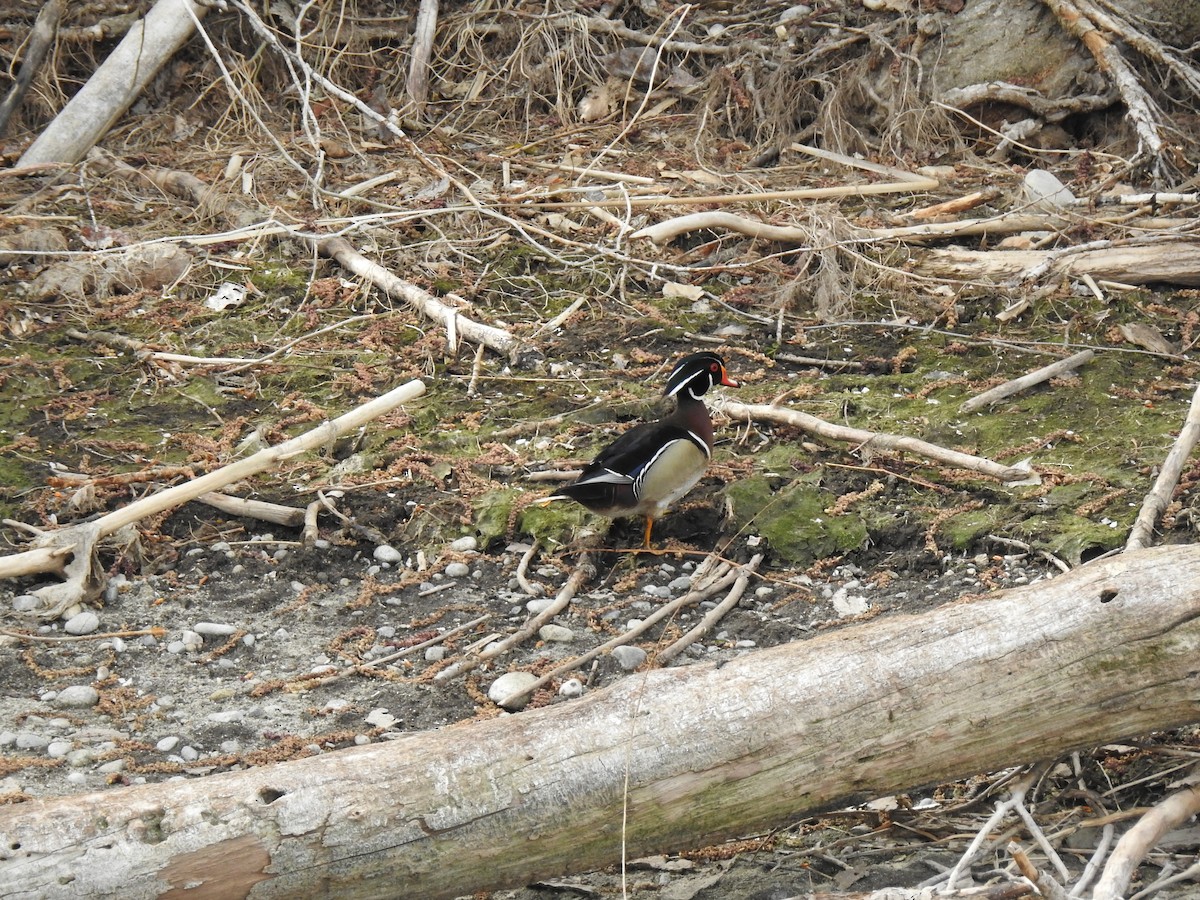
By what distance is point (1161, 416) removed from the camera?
5.30 m

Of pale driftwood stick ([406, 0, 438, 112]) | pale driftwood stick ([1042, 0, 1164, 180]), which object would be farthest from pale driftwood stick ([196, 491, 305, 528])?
pale driftwood stick ([1042, 0, 1164, 180])

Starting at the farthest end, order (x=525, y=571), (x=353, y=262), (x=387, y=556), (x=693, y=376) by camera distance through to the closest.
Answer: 1. (x=353, y=262)
2. (x=693, y=376)
3. (x=387, y=556)
4. (x=525, y=571)

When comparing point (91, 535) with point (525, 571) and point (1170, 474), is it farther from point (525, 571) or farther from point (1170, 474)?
point (1170, 474)

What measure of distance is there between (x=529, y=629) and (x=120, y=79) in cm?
544

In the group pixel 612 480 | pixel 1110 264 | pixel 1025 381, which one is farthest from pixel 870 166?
pixel 612 480

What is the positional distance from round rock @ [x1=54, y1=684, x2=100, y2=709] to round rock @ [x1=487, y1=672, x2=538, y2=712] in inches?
46.0

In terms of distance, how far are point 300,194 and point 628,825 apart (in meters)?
5.85

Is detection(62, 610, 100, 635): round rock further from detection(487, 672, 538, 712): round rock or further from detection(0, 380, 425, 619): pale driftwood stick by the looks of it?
detection(487, 672, 538, 712): round rock

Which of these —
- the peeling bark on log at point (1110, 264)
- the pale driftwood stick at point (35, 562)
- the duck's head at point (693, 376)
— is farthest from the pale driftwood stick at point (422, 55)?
the pale driftwood stick at point (35, 562)

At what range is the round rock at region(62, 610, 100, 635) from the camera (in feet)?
14.6

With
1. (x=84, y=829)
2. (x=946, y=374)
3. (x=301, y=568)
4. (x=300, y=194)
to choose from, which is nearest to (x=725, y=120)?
(x=300, y=194)

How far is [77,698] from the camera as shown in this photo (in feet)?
13.2

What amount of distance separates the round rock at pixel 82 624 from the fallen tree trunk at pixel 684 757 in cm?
185

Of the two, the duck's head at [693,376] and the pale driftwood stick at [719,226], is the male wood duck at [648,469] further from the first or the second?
the pale driftwood stick at [719,226]
